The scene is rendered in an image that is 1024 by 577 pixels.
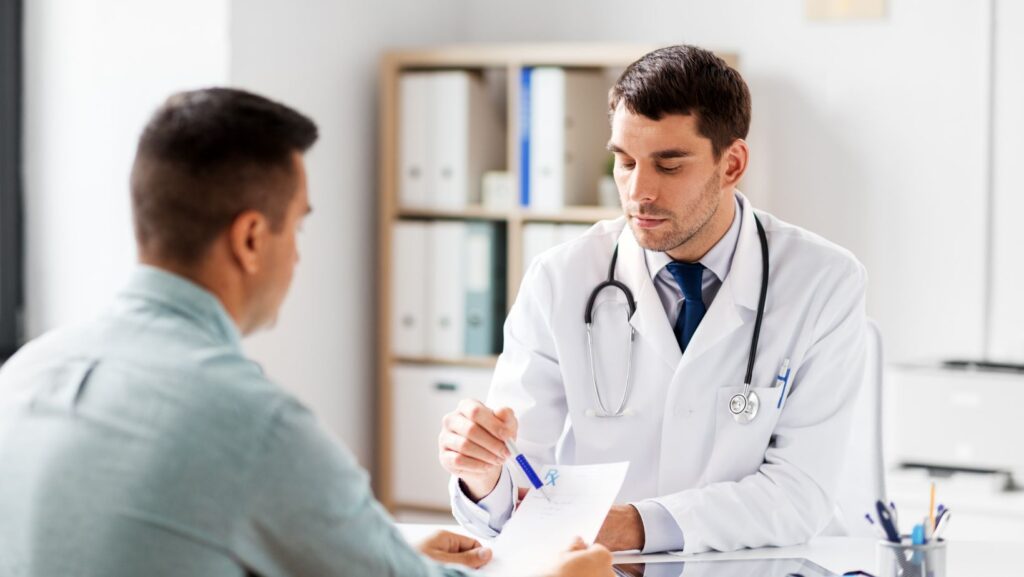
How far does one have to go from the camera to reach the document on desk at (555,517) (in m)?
1.48

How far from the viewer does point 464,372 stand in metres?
3.66

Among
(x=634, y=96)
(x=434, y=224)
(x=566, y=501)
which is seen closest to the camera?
(x=566, y=501)

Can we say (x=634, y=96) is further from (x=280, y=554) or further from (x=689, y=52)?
(x=280, y=554)

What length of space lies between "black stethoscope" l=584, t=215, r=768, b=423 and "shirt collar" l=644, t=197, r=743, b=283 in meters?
0.04

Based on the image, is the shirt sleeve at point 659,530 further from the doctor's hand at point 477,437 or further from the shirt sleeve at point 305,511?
the shirt sleeve at point 305,511

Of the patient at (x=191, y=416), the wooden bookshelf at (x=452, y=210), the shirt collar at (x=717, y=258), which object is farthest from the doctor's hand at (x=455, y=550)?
the wooden bookshelf at (x=452, y=210)

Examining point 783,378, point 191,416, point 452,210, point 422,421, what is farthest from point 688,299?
point 422,421

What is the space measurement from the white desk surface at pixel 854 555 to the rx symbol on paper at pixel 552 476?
125mm

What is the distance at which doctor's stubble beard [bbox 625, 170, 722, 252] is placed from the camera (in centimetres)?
183

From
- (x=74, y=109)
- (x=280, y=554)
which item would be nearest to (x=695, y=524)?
(x=280, y=554)

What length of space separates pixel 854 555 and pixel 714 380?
317 mm

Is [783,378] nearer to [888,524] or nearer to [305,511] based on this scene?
[888,524]

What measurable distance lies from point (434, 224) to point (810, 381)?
6.50 feet

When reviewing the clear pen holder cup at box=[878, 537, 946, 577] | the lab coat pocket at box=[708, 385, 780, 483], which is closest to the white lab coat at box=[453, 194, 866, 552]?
the lab coat pocket at box=[708, 385, 780, 483]
